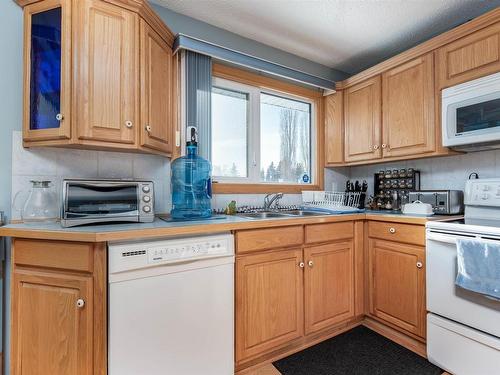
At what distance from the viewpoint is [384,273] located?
1.98 meters

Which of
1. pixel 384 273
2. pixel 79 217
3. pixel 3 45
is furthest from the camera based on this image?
pixel 384 273

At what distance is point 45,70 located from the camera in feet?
4.78

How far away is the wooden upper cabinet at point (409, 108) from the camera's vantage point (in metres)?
2.00

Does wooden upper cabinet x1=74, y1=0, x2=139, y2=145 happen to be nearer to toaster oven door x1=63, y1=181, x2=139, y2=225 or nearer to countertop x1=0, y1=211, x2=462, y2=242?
toaster oven door x1=63, y1=181, x2=139, y2=225

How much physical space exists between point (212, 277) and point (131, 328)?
440 millimetres

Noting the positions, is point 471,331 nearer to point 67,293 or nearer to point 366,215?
point 366,215

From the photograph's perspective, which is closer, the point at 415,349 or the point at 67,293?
the point at 67,293

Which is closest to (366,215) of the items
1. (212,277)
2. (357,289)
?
(357,289)

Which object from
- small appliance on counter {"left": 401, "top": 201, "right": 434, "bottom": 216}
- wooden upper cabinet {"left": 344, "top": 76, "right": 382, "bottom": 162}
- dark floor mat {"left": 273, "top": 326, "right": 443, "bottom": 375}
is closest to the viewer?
dark floor mat {"left": 273, "top": 326, "right": 443, "bottom": 375}

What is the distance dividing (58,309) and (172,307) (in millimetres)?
506

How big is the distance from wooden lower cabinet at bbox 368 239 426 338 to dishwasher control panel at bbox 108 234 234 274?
1231 millimetres

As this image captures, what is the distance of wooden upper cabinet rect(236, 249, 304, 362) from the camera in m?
1.55

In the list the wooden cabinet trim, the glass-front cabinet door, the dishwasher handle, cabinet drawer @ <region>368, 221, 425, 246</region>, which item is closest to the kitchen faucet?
cabinet drawer @ <region>368, 221, 425, 246</region>

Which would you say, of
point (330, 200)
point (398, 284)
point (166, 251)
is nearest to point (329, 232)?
point (398, 284)
